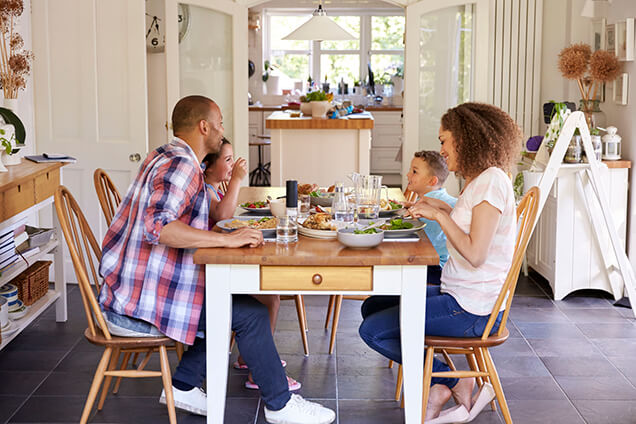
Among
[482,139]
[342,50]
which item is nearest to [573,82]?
[482,139]

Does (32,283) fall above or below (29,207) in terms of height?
below

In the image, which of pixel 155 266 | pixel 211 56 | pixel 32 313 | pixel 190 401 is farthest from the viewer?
pixel 211 56

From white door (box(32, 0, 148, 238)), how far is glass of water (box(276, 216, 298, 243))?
2368 mm

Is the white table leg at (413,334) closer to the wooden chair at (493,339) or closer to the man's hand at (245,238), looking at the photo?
the wooden chair at (493,339)

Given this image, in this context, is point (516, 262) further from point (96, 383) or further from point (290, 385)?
point (96, 383)

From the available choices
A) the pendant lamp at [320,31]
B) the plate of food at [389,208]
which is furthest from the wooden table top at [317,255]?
the pendant lamp at [320,31]

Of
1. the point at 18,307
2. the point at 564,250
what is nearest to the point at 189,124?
the point at 18,307

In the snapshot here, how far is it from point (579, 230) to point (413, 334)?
240 cm

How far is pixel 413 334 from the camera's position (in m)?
2.56

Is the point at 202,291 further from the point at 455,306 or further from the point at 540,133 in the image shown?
the point at 540,133

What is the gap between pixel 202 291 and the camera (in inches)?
107

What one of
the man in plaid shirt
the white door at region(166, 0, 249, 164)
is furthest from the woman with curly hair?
the white door at region(166, 0, 249, 164)

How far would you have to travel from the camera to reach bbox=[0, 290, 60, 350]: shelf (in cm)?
345

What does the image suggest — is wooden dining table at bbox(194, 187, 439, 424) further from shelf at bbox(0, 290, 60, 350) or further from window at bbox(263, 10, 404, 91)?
window at bbox(263, 10, 404, 91)
